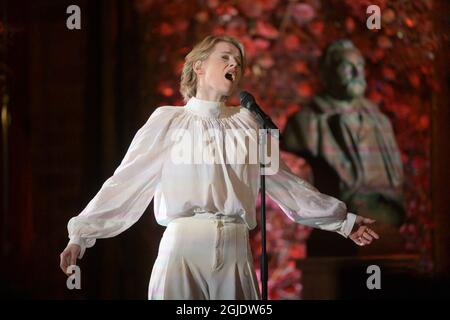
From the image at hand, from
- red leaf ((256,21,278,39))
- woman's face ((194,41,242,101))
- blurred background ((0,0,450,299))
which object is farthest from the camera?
red leaf ((256,21,278,39))

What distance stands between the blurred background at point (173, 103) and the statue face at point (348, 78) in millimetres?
43

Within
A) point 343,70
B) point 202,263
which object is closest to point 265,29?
point 343,70

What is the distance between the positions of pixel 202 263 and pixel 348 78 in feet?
7.74

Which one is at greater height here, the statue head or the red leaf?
the red leaf

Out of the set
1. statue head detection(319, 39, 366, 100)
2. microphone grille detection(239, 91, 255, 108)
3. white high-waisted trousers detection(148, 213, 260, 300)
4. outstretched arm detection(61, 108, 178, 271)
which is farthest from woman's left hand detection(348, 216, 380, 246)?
statue head detection(319, 39, 366, 100)

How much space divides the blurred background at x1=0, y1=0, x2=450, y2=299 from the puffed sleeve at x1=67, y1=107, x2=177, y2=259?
167 centimetres

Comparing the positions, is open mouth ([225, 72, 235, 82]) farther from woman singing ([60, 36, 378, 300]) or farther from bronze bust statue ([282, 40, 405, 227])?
bronze bust statue ([282, 40, 405, 227])

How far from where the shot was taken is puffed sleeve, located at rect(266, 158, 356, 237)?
3258 millimetres

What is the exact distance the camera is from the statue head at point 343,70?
506cm

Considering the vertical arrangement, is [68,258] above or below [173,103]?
below

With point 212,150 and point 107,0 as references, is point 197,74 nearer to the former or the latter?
point 212,150

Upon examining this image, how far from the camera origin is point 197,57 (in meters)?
3.25

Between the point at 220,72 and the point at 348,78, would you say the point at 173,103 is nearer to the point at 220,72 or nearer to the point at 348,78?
the point at 348,78
